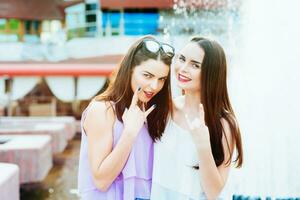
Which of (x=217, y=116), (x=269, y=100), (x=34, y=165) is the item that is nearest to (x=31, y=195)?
(x=34, y=165)

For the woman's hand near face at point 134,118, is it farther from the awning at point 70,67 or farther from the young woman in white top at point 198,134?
the awning at point 70,67

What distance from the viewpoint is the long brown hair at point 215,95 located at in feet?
4.05

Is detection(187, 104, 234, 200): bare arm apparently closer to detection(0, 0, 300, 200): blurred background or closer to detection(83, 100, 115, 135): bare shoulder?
detection(83, 100, 115, 135): bare shoulder

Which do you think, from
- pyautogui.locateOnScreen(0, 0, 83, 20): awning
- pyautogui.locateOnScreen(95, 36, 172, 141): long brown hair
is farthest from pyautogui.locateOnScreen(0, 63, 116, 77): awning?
pyautogui.locateOnScreen(95, 36, 172, 141): long brown hair

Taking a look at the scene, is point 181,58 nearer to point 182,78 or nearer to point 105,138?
point 182,78

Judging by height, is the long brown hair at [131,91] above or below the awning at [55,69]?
above

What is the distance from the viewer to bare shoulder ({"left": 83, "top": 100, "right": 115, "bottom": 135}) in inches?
48.6

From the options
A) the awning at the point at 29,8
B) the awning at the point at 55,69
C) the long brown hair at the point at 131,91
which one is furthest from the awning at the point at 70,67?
the long brown hair at the point at 131,91

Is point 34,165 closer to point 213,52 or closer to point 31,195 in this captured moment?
point 31,195

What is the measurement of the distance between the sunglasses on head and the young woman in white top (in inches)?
1.3

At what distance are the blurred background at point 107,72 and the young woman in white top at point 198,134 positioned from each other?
1.07 meters

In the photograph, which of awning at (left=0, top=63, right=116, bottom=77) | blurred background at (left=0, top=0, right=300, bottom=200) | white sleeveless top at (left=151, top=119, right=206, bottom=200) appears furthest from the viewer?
awning at (left=0, top=63, right=116, bottom=77)

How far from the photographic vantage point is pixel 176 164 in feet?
4.41

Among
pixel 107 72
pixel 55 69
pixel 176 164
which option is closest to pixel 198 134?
pixel 176 164
